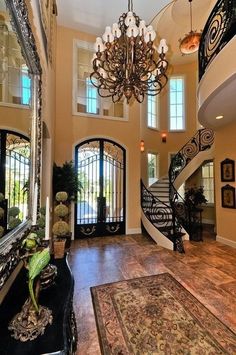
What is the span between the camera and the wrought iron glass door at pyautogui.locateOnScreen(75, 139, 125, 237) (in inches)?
236

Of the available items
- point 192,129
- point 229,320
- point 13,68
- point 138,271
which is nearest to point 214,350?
point 229,320

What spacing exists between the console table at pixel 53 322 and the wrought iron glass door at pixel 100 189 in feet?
14.5

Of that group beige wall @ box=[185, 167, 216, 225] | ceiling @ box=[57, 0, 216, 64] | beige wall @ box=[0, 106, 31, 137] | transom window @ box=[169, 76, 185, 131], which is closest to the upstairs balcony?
ceiling @ box=[57, 0, 216, 64]

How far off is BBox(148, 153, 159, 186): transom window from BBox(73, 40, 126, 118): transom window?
10.7 ft

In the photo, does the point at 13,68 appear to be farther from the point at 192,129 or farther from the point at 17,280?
the point at 192,129

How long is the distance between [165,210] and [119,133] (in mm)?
2882

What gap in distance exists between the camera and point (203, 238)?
232 inches

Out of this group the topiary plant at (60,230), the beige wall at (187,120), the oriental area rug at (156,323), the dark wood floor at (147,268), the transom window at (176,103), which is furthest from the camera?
the transom window at (176,103)

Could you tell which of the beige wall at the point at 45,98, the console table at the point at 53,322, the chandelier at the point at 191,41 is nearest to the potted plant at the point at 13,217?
the console table at the point at 53,322

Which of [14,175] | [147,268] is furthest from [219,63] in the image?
[147,268]

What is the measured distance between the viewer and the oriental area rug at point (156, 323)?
6.32 ft

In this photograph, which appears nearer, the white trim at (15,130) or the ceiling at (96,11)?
the white trim at (15,130)

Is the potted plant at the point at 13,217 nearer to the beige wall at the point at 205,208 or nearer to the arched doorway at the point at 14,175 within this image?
the arched doorway at the point at 14,175

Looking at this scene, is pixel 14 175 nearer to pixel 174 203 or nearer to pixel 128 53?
pixel 128 53
